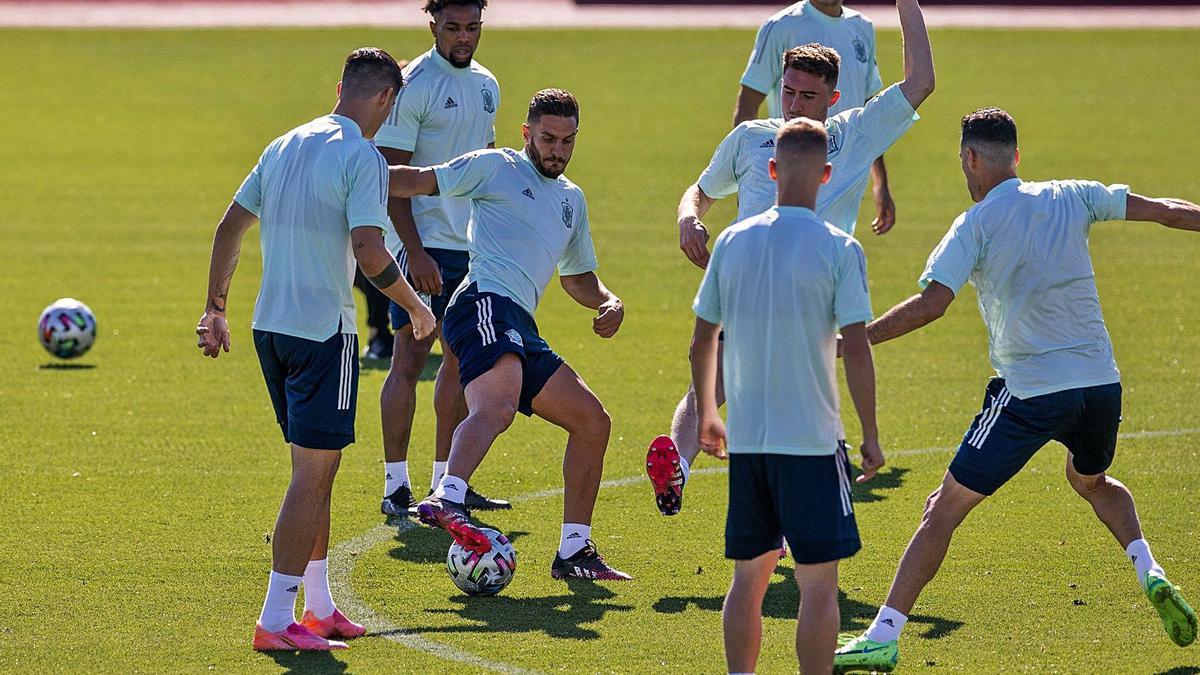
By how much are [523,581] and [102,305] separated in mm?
8771

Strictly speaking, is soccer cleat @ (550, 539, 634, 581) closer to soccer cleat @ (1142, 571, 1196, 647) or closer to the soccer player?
the soccer player

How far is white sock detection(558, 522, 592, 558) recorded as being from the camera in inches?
309

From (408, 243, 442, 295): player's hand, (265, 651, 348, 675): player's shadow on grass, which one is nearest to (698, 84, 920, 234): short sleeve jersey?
(408, 243, 442, 295): player's hand

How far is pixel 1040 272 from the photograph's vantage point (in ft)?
21.8

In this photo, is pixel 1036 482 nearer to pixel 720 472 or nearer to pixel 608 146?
pixel 720 472

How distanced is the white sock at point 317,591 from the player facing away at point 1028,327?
2.34 m

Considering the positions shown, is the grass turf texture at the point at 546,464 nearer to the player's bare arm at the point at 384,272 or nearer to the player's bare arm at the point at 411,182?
the player's bare arm at the point at 384,272

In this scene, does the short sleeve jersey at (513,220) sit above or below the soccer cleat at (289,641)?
above

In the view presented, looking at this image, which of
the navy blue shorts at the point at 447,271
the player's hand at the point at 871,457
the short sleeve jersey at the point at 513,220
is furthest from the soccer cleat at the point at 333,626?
the navy blue shorts at the point at 447,271

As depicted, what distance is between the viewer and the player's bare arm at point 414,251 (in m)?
8.57

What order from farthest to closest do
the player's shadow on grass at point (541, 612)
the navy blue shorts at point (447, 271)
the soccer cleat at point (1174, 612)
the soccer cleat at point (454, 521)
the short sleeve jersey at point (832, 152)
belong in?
the navy blue shorts at point (447, 271), the short sleeve jersey at point (832, 152), the soccer cleat at point (454, 521), the player's shadow on grass at point (541, 612), the soccer cleat at point (1174, 612)

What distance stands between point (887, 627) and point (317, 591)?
2428 millimetres

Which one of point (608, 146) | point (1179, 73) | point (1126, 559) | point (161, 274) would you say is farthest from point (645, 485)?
point (1179, 73)

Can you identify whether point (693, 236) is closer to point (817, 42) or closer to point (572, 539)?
point (572, 539)
